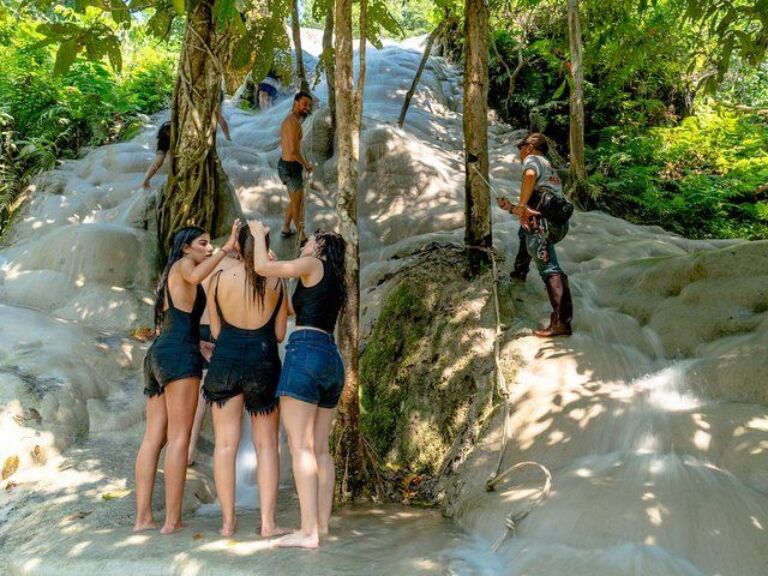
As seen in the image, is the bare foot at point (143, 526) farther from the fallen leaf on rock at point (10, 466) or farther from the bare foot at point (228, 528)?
the fallen leaf on rock at point (10, 466)

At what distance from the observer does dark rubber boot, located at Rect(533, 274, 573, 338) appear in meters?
5.42

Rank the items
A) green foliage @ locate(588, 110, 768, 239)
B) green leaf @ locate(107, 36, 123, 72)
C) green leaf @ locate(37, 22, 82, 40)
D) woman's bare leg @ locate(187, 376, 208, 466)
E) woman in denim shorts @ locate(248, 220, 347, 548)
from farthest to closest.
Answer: green foliage @ locate(588, 110, 768, 239) → woman's bare leg @ locate(187, 376, 208, 466) → green leaf @ locate(107, 36, 123, 72) → green leaf @ locate(37, 22, 82, 40) → woman in denim shorts @ locate(248, 220, 347, 548)

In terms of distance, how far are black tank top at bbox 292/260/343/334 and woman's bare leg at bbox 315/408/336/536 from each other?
0.51 m

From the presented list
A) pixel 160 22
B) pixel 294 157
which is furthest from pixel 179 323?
pixel 294 157

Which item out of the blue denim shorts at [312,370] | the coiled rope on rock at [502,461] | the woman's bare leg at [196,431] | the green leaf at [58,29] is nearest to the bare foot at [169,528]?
the blue denim shorts at [312,370]

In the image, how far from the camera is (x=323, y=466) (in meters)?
3.77

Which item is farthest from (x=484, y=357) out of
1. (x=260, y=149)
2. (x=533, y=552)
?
(x=260, y=149)

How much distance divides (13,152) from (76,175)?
0.93 meters

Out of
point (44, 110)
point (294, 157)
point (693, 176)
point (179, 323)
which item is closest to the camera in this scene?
point (179, 323)

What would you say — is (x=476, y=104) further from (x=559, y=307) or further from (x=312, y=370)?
(x=312, y=370)

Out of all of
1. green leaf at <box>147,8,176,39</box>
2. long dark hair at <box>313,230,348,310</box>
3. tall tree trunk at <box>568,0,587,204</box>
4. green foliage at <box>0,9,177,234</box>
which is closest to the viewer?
long dark hair at <box>313,230,348,310</box>

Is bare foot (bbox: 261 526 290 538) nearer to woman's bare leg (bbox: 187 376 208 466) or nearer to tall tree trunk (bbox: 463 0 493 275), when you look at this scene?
woman's bare leg (bbox: 187 376 208 466)

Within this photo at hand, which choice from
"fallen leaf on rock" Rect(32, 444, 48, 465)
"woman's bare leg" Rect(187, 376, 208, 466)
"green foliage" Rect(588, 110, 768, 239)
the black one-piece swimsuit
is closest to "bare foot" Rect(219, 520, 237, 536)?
the black one-piece swimsuit

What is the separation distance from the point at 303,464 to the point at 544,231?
10.0 feet
